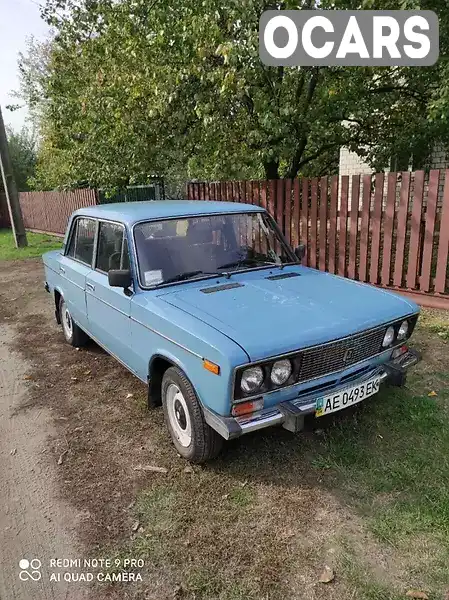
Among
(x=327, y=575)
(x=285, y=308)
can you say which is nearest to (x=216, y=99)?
(x=285, y=308)

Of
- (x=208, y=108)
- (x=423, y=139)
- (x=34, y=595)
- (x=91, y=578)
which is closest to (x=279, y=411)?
(x=91, y=578)

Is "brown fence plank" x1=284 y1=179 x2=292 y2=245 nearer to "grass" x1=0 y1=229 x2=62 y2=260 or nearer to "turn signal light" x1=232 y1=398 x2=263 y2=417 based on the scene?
"turn signal light" x1=232 y1=398 x2=263 y2=417

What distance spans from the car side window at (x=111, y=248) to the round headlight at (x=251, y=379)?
1.61 m

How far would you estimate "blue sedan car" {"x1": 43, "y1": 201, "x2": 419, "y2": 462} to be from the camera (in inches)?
108

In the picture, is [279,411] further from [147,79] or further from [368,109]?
[368,109]

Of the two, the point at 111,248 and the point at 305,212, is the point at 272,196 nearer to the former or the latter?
the point at 305,212

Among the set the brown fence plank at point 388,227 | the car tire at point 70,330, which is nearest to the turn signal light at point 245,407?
the car tire at point 70,330

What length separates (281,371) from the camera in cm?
279

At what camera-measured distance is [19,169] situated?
29391 mm

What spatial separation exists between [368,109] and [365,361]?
7.13 meters

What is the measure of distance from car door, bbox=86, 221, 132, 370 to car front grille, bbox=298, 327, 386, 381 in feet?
5.16

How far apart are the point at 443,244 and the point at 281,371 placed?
4.31 meters

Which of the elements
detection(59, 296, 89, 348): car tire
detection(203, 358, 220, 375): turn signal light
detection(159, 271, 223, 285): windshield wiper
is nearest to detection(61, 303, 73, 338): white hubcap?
detection(59, 296, 89, 348): car tire

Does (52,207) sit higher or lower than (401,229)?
lower
